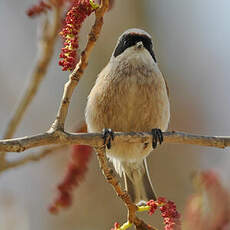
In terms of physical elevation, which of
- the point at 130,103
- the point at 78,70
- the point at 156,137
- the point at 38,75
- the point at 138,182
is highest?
the point at 38,75

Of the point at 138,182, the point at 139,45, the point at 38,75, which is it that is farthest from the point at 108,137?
the point at 138,182

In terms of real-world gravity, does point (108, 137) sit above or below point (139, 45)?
below

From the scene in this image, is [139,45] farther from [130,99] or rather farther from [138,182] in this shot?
[138,182]

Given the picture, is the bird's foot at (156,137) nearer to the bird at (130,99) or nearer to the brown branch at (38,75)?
the bird at (130,99)

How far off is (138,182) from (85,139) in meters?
1.77

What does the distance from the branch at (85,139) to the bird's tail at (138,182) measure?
1.15m

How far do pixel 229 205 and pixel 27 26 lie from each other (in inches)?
224

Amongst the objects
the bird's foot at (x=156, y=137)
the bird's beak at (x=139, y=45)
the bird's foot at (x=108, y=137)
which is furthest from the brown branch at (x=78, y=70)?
the bird's beak at (x=139, y=45)

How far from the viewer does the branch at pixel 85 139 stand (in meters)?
2.36

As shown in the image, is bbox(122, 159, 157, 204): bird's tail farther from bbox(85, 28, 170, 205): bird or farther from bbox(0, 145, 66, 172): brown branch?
bbox(0, 145, 66, 172): brown branch

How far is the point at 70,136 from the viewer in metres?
2.54

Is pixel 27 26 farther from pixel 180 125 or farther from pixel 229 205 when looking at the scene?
pixel 229 205

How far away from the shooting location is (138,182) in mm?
4270

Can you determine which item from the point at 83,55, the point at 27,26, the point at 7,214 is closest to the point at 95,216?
the point at 7,214
